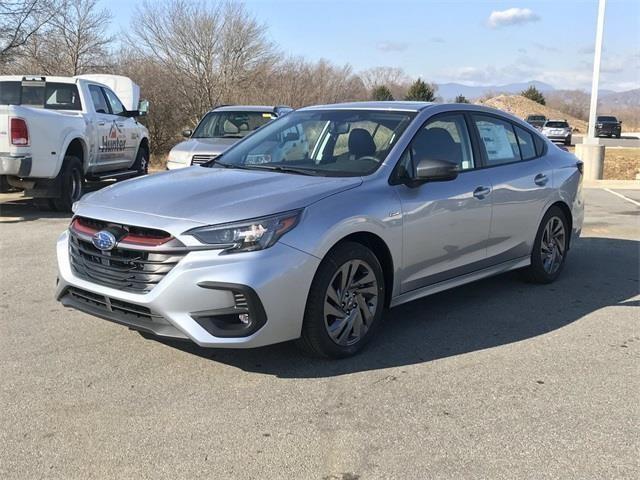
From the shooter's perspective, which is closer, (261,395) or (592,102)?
(261,395)

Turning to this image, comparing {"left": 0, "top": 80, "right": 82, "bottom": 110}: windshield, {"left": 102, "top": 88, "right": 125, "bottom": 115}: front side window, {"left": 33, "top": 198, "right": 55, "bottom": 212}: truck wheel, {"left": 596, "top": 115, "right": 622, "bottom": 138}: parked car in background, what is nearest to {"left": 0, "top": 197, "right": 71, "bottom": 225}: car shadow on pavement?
{"left": 33, "top": 198, "right": 55, "bottom": 212}: truck wheel

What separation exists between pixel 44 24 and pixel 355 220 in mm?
26489

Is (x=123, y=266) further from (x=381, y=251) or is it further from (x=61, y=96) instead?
(x=61, y=96)

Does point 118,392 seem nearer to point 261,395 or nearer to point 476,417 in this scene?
point 261,395

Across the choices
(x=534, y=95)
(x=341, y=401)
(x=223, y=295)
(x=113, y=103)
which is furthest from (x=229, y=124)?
(x=534, y=95)

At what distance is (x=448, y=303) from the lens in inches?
226

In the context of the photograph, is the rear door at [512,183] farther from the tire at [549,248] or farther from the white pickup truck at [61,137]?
the white pickup truck at [61,137]

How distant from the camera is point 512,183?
18.6 ft

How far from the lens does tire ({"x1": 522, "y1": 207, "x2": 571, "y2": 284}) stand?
20.3 ft

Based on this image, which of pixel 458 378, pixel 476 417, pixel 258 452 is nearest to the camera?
pixel 258 452

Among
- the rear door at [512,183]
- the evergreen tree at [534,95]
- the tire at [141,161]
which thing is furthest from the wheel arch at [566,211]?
the evergreen tree at [534,95]

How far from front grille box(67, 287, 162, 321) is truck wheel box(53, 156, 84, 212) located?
20.2ft

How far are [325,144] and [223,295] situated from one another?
A: 183cm

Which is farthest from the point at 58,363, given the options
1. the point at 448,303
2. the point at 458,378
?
the point at 448,303
